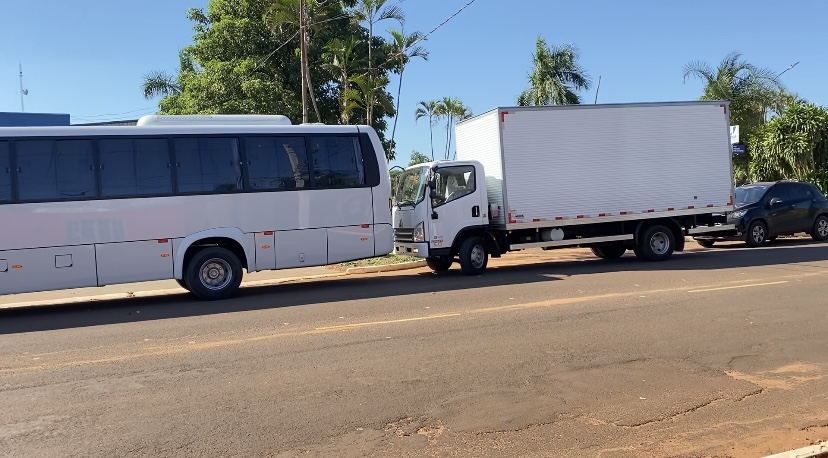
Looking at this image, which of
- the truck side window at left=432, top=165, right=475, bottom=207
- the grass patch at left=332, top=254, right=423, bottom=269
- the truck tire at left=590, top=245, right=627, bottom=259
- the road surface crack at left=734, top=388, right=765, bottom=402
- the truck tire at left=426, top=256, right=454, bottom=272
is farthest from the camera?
the truck tire at left=590, top=245, right=627, bottom=259

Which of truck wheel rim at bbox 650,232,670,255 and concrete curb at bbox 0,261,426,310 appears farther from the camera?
truck wheel rim at bbox 650,232,670,255

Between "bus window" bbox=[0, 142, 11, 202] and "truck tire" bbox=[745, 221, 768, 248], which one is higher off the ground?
"bus window" bbox=[0, 142, 11, 202]

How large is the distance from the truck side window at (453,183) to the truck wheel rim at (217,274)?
4209mm

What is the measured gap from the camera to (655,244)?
1680cm

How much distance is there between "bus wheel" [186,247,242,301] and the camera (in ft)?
41.8

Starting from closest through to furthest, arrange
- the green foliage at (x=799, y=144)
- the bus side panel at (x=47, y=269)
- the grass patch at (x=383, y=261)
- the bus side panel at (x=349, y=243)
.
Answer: the bus side panel at (x=47, y=269) → the bus side panel at (x=349, y=243) → the grass patch at (x=383, y=261) → the green foliage at (x=799, y=144)

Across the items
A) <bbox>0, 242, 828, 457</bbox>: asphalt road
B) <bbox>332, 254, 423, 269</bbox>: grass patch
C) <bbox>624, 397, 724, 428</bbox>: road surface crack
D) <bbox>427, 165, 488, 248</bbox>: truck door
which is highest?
<bbox>427, 165, 488, 248</bbox>: truck door

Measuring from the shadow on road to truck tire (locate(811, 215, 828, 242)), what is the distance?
7.94 ft

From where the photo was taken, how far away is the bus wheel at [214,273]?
41.8ft

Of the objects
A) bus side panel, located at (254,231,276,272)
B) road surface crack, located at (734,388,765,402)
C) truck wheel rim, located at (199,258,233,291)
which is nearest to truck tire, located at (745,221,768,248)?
bus side panel, located at (254,231,276,272)

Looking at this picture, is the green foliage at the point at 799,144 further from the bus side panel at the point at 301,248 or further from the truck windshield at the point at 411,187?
the bus side panel at the point at 301,248

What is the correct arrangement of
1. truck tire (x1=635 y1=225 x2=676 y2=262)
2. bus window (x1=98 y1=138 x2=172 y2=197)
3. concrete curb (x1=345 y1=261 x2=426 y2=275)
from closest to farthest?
bus window (x1=98 y1=138 x2=172 y2=197), truck tire (x1=635 y1=225 x2=676 y2=262), concrete curb (x1=345 y1=261 x2=426 y2=275)

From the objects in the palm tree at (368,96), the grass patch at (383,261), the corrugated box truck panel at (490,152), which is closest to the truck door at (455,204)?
the corrugated box truck panel at (490,152)

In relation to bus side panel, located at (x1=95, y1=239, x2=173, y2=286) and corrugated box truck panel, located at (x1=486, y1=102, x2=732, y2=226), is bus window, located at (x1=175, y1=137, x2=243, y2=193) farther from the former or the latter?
corrugated box truck panel, located at (x1=486, y1=102, x2=732, y2=226)
